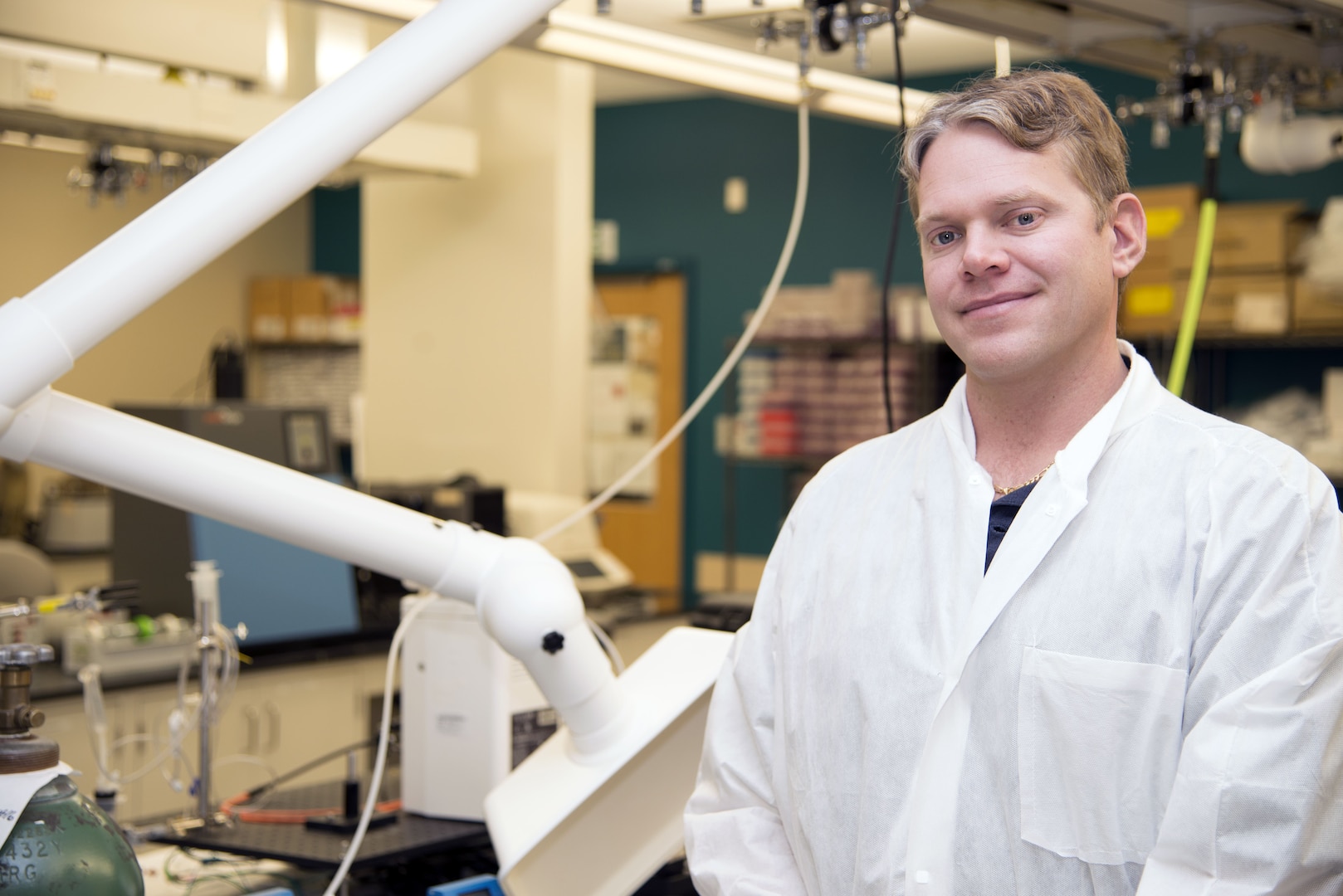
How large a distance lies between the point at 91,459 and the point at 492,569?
0.43 m

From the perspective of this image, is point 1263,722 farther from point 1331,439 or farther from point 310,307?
point 310,307

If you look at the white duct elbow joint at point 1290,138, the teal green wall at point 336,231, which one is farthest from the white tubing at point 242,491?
the teal green wall at point 336,231

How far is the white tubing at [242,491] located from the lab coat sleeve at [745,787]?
12.4 inches

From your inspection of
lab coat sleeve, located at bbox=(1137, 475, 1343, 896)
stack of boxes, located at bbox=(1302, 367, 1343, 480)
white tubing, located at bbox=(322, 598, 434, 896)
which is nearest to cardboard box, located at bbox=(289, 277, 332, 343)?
stack of boxes, located at bbox=(1302, 367, 1343, 480)

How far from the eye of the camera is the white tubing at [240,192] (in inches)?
41.1

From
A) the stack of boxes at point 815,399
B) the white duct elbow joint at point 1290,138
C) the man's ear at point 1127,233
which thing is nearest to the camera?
the man's ear at point 1127,233

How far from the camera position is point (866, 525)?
1434mm

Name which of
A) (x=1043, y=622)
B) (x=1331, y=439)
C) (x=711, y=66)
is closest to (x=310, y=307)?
(x=1331, y=439)

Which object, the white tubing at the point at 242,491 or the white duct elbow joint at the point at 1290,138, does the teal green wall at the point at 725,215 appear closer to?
the white duct elbow joint at the point at 1290,138

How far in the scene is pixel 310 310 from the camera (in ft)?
27.7

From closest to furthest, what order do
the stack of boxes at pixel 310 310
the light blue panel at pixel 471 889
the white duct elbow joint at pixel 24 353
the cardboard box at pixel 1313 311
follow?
the white duct elbow joint at pixel 24 353, the light blue panel at pixel 471 889, the cardboard box at pixel 1313 311, the stack of boxes at pixel 310 310

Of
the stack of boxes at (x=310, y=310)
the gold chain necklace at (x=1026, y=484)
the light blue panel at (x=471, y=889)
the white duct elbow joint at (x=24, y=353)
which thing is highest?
the stack of boxes at (x=310, y=310)

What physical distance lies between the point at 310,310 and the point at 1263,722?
7.91 meters

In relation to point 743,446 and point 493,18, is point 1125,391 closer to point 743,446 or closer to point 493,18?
point 493,18
